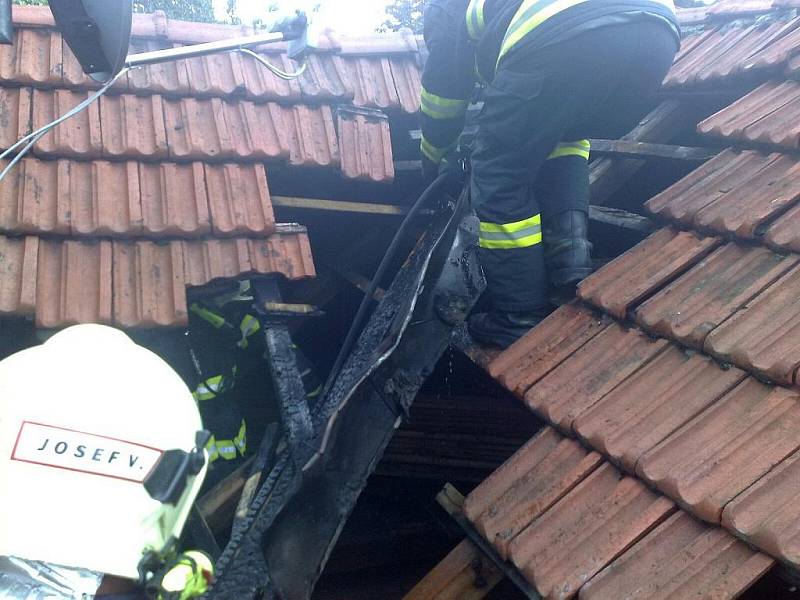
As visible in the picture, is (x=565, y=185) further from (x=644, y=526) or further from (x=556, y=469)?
(x=644, y=526)

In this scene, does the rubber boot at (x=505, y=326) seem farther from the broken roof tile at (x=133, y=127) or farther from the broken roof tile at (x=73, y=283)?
the broken roof tile at (x=133, y=127)

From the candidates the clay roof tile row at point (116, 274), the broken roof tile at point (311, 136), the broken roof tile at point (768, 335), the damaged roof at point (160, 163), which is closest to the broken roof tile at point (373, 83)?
the damaged roof at point (160, 163)

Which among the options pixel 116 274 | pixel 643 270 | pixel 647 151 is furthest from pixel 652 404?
pixel 116 274

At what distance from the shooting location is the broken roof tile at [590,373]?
209 centimetres

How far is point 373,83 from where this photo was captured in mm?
3639

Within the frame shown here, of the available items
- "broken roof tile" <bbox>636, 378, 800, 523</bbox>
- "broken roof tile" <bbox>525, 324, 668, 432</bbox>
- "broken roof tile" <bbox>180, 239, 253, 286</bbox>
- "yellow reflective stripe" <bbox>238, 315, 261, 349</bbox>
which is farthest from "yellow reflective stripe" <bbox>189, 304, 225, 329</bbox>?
"broken roof tile" <bbox>636, 378, 800, 523</bbox>

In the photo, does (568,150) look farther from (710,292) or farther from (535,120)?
(710,292)

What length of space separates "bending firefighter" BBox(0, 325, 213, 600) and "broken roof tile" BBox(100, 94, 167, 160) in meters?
1.57

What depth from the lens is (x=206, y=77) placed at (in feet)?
10.9

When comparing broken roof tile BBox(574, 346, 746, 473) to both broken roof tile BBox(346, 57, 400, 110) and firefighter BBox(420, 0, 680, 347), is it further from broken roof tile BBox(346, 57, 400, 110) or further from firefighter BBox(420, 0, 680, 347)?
broken roof tile BBox(346, 57, 400, 110)

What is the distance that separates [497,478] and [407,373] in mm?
424

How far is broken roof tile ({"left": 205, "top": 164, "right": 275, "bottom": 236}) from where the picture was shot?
9.95ft

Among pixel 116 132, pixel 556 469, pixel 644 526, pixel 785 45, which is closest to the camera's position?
pixel 644 526

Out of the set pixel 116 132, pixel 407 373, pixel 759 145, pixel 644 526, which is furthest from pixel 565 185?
pixel 116 132
